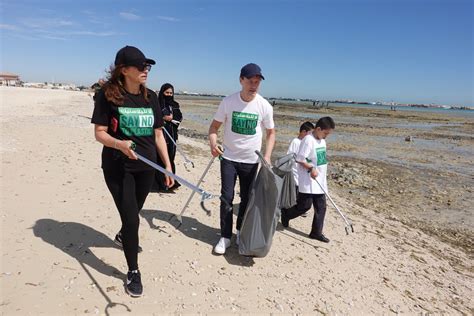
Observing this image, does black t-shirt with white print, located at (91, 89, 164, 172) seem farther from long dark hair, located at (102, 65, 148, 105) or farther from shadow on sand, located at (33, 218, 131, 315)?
shadow on sand, located at (33, 218, 131, 315)

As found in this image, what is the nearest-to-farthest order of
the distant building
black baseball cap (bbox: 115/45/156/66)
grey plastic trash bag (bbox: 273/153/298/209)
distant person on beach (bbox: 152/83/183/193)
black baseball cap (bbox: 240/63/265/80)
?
black baseball cap (bbox: 115/45/156/66) → black baseball cap (bbox: 240/63/265/80) → grey plastic trash bag (bbox: 273/153/298/209) → distant person on beach (bbox: 152/83/183/193) → the distant building

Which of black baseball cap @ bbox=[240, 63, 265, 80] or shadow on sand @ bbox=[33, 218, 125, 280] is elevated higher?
black baseball cap @ bbox=[240, 63, 265, 80]

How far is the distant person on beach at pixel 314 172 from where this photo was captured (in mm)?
4562

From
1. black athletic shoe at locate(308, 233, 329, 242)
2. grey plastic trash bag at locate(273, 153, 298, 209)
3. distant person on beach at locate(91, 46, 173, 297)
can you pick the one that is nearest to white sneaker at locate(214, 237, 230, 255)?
grey plastic trash bag at locate(273, 153, 298, 209)

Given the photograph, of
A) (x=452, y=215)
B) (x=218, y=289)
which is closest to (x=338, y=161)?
(x=452, y=215)

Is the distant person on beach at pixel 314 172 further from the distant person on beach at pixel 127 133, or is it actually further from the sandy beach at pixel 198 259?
the distant person on beach at pixel 127 133

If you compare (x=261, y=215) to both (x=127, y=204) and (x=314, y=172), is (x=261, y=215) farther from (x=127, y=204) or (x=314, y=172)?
(x=127, y=204)

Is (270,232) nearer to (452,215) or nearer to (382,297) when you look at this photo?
(382,297)

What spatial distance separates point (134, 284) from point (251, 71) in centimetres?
228

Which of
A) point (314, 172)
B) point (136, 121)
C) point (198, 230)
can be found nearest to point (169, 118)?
point (198, 230)

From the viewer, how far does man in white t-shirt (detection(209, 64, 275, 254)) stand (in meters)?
3.63

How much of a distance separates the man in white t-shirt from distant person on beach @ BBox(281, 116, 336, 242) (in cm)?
87

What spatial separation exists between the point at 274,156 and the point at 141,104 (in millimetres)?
9866

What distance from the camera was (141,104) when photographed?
2.96 meters
